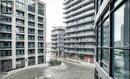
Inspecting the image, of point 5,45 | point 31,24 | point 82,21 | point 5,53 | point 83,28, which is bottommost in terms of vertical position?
point 5,53

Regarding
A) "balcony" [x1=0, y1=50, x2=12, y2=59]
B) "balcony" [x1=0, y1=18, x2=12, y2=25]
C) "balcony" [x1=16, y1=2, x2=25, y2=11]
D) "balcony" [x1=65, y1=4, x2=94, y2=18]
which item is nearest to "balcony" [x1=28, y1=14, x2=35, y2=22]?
"balcony" [x1=16, y1=2, x2=25, y2=11]

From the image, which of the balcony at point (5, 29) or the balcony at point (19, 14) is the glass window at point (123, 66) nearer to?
the balcony at point (5, 29)

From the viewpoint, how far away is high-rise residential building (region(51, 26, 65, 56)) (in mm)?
74688

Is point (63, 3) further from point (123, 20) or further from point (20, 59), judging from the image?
point (123, 20)

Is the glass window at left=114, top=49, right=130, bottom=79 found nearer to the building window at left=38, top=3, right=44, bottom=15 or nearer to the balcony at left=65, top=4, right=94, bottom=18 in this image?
the building window at left=38, top=3, right=44, bottom=15

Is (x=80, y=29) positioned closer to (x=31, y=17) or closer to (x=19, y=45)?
(x=31, y=17)

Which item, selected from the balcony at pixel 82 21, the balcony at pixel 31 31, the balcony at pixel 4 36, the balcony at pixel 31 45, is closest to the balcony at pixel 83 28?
the balcony at pixel 82 21

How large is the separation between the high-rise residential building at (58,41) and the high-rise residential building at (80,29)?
12327 mm

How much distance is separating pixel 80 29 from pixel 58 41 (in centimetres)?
2548

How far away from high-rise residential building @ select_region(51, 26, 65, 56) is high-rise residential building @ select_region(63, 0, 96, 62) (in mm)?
12327

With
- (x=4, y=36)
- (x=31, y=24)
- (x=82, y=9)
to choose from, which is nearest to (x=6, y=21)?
(x=4, y=36)

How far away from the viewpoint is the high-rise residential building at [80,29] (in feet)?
156

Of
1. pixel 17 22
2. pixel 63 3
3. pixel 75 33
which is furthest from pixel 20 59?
pixel 63 3

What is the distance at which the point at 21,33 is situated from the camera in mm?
35500
